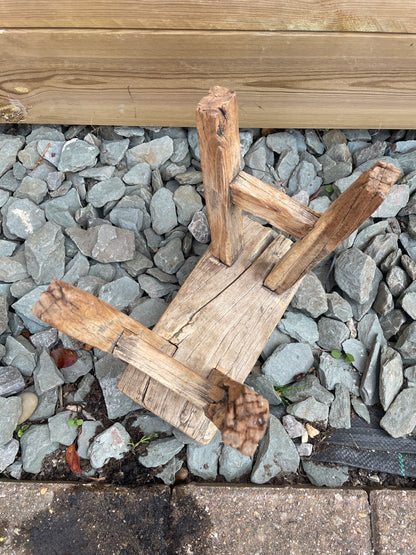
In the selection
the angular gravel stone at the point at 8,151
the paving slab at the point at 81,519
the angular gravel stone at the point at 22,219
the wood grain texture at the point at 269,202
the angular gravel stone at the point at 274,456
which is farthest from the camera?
the angular gravel stone at the point at 8,151

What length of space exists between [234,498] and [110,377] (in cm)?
74

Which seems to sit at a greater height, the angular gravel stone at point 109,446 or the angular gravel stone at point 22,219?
the angular gravel stone at point 22,219

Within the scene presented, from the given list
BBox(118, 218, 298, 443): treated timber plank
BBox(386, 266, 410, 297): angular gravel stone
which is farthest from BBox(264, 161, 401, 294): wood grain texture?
BBox(386, 266, 410, 297): angular gravel stone

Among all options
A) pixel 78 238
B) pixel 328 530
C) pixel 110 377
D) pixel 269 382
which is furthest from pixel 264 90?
pixel 328 530

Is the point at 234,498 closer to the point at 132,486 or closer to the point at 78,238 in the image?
the point at 132,486

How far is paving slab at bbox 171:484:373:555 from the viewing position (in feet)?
5.42

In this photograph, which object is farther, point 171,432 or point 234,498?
point 171,432

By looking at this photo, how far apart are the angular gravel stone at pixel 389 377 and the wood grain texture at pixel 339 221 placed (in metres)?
0.63

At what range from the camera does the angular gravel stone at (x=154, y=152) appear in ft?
7.94

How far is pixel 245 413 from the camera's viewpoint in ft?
3.76

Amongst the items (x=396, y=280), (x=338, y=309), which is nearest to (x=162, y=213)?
(x=338, y=309)

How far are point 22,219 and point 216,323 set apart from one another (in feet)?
4.14

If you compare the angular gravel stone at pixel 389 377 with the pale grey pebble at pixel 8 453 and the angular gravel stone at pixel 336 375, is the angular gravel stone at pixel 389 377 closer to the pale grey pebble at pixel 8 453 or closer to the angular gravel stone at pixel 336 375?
the angular gravel stone at pixel 336 375

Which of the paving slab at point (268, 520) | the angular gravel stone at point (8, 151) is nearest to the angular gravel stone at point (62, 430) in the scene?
the paving slab at point (268, 520)
